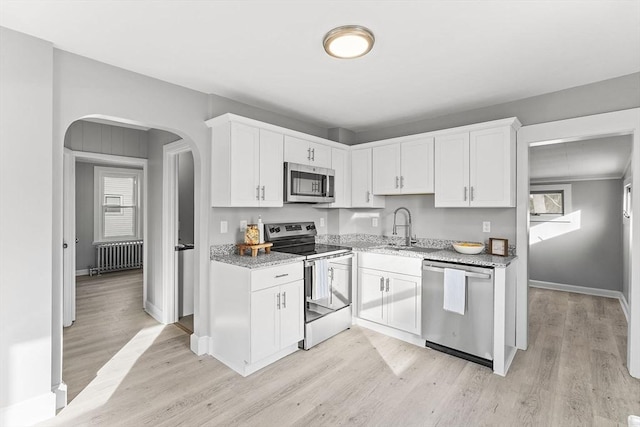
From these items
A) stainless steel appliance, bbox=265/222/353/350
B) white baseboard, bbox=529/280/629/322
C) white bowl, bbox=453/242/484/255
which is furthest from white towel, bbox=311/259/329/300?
white baseboard, bbox=529/280/629/322

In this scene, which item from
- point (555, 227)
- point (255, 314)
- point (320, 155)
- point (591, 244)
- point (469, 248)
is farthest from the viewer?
point (555, 227)

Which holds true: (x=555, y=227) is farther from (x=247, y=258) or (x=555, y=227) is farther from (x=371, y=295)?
(x=247, y=258)

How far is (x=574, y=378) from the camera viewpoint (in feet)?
8.49

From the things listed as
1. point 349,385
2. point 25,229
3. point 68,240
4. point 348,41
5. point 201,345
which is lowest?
point 349,385

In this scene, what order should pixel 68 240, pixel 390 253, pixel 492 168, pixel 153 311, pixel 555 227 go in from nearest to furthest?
pixel 492 168
pixel 390 253
pixel 68 240
pixel 153 311
pixel 555 227

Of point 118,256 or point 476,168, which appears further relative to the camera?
point 118,256

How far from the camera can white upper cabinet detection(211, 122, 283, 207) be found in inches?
113

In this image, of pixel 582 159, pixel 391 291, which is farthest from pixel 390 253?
pixel 582 159

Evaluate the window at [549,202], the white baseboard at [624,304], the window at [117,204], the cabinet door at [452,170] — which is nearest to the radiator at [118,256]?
the window at [117,204]

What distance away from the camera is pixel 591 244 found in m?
5.34

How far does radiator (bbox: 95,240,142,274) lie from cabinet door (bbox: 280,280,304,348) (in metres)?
5.28

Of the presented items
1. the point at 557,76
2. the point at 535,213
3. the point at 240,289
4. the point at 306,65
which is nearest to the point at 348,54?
the point at 306,65

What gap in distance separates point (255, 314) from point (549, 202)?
18.7ft

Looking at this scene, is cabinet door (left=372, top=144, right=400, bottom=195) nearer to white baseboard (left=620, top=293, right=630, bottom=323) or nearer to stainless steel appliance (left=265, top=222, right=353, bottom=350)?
stainless steel appliance (left=265, top=222, right=353, bottom=350)
